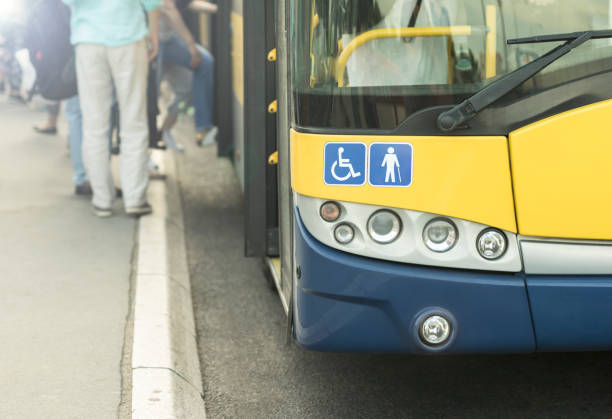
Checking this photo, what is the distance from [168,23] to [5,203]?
2045mm

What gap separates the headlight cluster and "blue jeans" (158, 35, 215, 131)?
509 cm

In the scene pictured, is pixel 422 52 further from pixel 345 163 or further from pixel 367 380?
pixel 367 380

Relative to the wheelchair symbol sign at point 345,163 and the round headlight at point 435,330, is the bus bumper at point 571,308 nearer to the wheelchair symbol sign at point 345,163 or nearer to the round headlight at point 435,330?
the round headlight at point 435,330

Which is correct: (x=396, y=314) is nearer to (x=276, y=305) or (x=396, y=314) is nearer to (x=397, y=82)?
(x=397, y=82)

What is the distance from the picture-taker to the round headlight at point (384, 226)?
3113 mm

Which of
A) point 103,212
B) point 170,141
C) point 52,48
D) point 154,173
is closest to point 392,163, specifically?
point 103,212

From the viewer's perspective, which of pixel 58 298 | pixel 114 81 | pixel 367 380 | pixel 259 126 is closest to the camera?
pixel 367 380

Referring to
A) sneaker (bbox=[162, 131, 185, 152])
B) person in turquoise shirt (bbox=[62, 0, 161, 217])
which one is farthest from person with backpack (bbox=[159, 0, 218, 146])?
sneaker (bbox=[162, 131, 185, 152])

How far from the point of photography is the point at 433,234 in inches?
122

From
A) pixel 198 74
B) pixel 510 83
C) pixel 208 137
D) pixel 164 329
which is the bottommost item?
pixel 164 329

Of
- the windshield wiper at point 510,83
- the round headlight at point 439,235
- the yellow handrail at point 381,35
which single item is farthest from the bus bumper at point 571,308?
the yellow handrail at point 381,35

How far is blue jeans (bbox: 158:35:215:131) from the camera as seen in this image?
794 cm

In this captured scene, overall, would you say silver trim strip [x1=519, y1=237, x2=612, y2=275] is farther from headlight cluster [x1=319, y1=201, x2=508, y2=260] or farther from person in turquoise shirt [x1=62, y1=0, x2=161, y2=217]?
person in turquoise shirt [x1=62, y1=0, x2=161, y2=217]

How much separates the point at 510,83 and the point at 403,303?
83 centimetres
